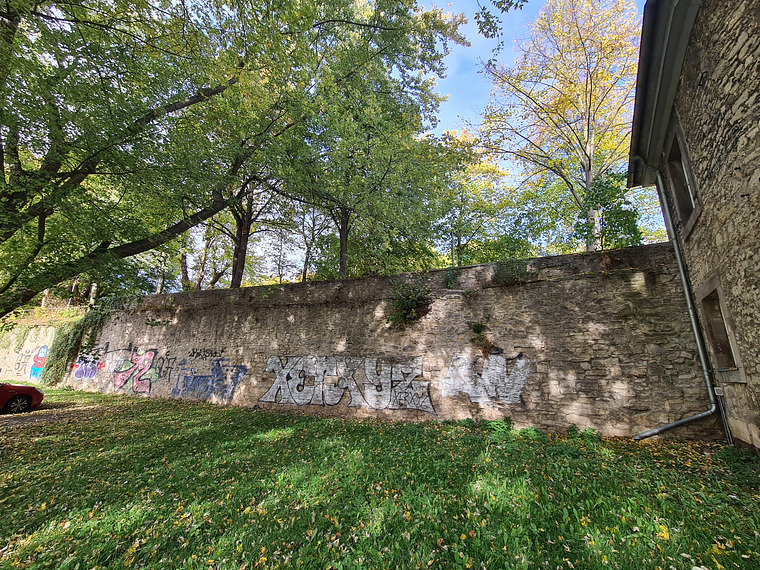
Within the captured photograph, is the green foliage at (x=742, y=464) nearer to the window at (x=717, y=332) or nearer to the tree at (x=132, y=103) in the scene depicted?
the window at (x=717, y=332)

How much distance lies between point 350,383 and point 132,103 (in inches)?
318

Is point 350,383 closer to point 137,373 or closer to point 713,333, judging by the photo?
point 713,333

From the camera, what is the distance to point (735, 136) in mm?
3963

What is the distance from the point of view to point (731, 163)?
4102 mm

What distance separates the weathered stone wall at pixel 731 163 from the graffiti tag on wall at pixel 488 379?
10.8 ft

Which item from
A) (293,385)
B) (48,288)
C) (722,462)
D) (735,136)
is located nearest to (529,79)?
(735,136)

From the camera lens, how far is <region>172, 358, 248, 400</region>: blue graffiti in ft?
34.9

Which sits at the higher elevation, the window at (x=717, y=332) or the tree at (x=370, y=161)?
the tree at (x=370, y=161)

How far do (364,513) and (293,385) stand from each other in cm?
679

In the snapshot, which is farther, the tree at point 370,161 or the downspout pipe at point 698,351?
the tree at point 370,161

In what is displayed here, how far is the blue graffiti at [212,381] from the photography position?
419 inches

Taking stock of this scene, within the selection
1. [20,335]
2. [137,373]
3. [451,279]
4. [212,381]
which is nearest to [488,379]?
[451,279]

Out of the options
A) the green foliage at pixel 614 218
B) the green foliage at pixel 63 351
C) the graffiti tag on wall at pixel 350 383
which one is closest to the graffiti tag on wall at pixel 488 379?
the graffiti tag on wall at pixel 350 383

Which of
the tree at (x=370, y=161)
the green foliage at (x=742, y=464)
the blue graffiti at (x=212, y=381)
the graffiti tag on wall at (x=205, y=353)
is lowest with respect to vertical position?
the green foliage at (x=742, y=464)
